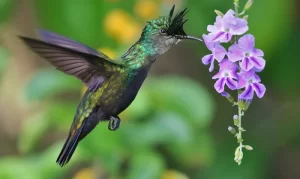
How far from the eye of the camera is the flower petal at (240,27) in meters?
1.28

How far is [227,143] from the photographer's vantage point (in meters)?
3.87

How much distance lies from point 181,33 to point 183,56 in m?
2.86

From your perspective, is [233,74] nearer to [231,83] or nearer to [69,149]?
[231,83]

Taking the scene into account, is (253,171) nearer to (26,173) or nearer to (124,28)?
(124,28)

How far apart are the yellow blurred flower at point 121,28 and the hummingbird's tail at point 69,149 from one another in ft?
4.83

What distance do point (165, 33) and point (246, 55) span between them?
0.77 feet

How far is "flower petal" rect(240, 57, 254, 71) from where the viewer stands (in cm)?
127

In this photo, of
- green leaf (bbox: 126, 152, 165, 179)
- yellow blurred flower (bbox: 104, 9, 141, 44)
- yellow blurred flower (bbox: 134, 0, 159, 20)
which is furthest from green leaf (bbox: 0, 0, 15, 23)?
green leaf (bbox: 126, 152, 165, 179)

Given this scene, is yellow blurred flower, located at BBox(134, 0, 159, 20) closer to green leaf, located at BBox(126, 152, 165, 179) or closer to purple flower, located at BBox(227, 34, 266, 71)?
green leaf, located at BBox(126, 152, 165, 179)

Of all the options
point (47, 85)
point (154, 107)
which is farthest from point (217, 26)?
point (47, 85)

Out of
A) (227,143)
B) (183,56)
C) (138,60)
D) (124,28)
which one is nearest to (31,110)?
(183,56)

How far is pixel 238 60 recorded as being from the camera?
1289mm

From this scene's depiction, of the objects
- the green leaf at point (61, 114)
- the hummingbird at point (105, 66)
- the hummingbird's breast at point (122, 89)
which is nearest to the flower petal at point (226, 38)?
the hummingbird at point (105, 66)

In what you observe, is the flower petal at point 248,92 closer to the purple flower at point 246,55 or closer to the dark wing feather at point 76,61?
the purple flower at point 246,55
